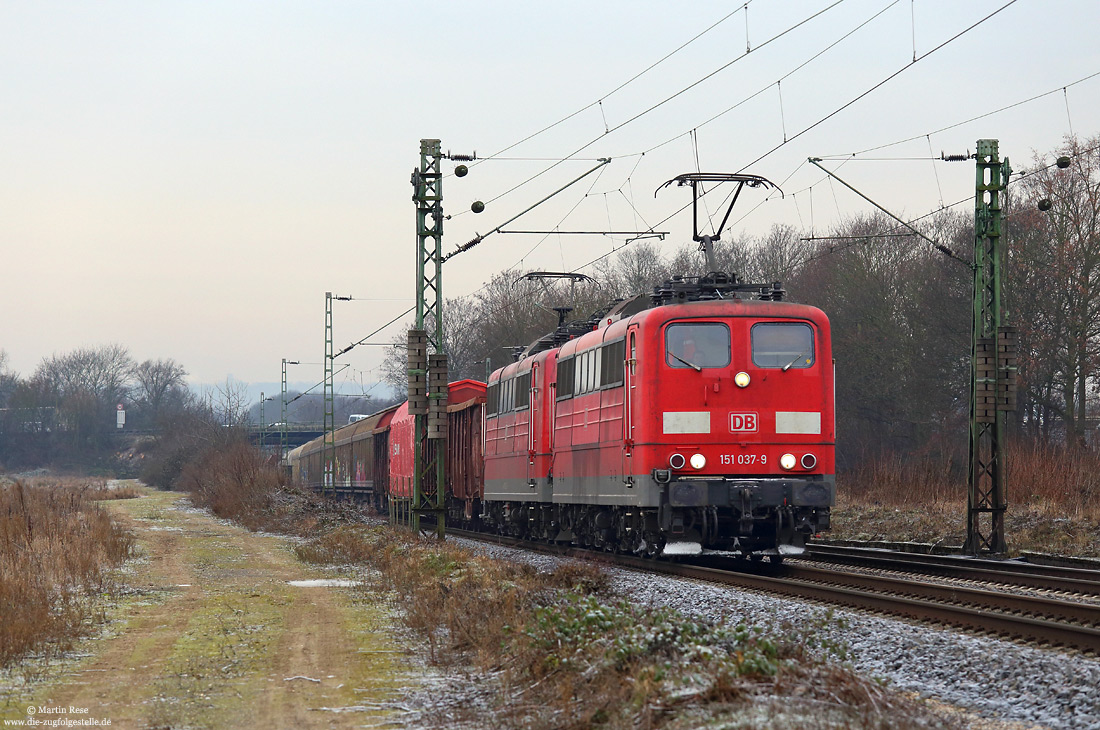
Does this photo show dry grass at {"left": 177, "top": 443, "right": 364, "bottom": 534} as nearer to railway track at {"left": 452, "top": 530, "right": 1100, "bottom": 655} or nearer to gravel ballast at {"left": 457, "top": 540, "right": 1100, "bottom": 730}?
railway track at {"left": 452, "top": 530, "right": 1100, "bottom": 655}

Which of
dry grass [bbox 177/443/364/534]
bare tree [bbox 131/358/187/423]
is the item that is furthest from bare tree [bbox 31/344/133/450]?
dry grass [bbox 177/443/364/534]

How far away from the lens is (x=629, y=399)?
56.9 ft

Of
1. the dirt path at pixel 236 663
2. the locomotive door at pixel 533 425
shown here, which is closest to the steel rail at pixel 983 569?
the locomotive door at pixel 533 425

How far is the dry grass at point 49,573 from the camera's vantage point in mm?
10594

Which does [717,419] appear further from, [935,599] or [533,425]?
[533,425]

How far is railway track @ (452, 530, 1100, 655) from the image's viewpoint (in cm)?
1053

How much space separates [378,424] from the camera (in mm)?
45469

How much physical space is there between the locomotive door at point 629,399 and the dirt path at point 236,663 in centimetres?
415

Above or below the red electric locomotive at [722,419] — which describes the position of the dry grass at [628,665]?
below

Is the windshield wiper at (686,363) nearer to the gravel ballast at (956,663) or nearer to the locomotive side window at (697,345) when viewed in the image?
the locomotive side window at (697,345)

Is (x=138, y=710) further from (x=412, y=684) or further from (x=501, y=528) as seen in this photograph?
(x=501, y=528)

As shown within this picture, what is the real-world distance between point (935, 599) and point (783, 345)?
451 cm

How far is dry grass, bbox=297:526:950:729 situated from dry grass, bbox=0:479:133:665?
3.25 meters

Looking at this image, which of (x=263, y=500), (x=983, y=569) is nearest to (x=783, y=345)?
(x=983, y=569)
